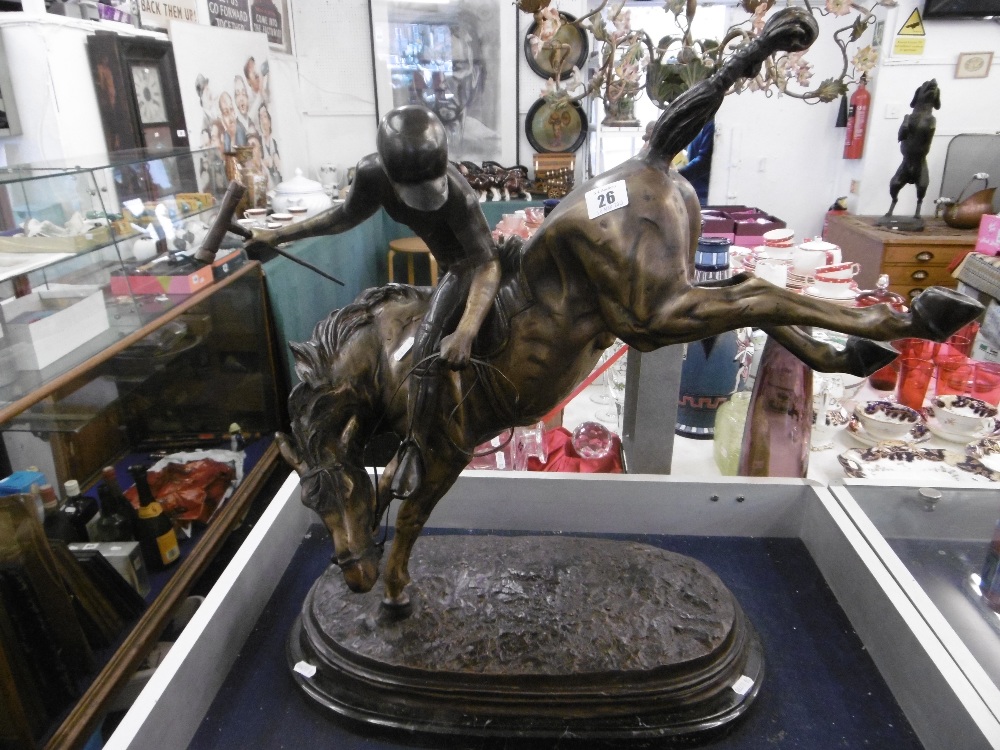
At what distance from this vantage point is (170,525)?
5.49ft

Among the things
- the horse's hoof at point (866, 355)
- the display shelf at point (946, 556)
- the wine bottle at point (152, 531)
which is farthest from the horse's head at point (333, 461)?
the wine bottle at point (152, 531)

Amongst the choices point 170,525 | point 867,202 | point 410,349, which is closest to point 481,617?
point 410,349

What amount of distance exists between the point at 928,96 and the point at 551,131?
1.84m

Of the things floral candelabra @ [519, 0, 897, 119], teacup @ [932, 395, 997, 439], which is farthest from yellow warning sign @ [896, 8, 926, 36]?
teacup @ [932, 395, 997, 439]

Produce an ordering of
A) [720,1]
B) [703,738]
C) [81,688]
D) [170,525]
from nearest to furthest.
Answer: [703,738] < [81,688] < [170,525] < [720,1]

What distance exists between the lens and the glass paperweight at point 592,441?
60.5 inches

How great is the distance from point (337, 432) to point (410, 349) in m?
0.16

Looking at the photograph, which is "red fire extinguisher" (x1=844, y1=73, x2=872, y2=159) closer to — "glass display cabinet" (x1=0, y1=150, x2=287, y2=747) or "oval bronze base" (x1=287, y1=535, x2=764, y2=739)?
"glass display cabinet" (x1=0, y1=150, x2=287, y2=747)

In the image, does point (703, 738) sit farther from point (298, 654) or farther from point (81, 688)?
point (81, 688)

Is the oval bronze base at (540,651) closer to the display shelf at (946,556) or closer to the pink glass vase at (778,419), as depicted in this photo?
the display shelf at (946,556)

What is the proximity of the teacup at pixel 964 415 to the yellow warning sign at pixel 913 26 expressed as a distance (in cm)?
289

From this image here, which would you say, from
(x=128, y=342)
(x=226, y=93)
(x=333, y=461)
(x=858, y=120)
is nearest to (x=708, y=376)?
(x=333, y=461)

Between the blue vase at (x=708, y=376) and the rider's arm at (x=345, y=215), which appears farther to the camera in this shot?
the blue vase at (x=708, y=376)

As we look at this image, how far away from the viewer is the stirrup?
0.89m
